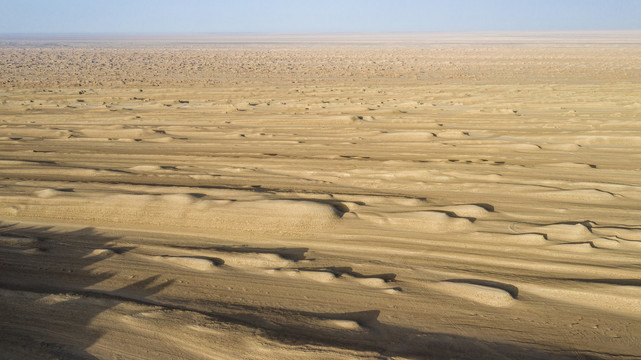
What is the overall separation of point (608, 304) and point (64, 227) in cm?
361

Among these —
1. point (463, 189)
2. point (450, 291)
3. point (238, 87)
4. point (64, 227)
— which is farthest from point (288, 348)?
point (238, 87)

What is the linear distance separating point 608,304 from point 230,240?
2302 millimetres

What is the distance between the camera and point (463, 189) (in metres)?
4.39

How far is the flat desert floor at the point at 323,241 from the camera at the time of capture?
7.84 feet

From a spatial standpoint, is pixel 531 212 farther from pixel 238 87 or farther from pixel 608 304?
pixel 238 87

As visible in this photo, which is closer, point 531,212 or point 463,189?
point 531,212

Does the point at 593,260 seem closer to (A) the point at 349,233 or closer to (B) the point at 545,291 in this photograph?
(B) the point at 545,291

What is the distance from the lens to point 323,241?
3.44 meters

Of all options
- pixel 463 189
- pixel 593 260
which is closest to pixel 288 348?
pixel 593 260

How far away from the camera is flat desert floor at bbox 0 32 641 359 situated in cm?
239

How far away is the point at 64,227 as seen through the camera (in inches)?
148

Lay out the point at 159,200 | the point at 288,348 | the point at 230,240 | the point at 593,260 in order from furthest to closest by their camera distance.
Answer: the point at 159,200 < the point at 230,240 < the point at 593,260 < the point at 288,348

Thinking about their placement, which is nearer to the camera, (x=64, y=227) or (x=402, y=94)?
(x=64, y=227)

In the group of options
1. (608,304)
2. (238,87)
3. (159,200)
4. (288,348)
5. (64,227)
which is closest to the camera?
(288,348)
